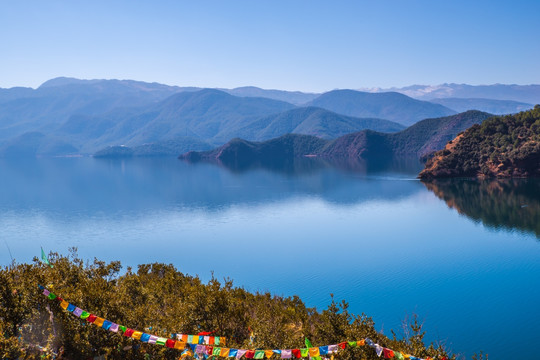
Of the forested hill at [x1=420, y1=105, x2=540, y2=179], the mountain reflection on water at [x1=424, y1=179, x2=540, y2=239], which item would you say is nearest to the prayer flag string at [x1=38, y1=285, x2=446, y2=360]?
the mountain reflection on water at [x1=424, y1=179, x2=540, y2=239]

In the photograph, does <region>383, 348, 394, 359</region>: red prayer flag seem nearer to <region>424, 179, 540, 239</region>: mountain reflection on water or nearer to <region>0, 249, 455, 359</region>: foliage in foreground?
<region>0, 249, 455, 359</region>: foliage in foreground

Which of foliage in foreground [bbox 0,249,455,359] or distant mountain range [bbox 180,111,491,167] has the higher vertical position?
distant mountain range [bbox 180,111,491,167]

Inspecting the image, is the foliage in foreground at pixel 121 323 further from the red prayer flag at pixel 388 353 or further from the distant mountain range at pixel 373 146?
the distant mountain range at pixel 373 146

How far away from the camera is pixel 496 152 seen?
81625 millimetres

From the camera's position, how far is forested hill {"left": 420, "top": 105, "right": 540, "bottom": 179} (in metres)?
77.2

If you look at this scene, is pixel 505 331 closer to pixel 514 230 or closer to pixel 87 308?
pixel 87 308

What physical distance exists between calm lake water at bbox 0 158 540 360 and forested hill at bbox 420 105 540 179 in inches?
269

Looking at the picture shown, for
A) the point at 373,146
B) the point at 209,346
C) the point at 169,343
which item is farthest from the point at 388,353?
the point at 373,146

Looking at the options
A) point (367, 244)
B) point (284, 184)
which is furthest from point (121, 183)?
point (367, 244)

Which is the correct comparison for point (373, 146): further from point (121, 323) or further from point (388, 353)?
point (388, 353)

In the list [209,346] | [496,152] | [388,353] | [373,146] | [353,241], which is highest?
[373,146]

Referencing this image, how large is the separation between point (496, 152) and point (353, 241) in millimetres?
55716

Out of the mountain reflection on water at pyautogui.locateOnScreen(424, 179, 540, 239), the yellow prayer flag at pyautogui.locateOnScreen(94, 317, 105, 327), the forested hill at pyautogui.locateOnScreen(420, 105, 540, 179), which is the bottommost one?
the mountain reflection on water at pyautogui.locateOnScreen(424, 179, 540, 239)

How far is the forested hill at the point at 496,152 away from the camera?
253ft
